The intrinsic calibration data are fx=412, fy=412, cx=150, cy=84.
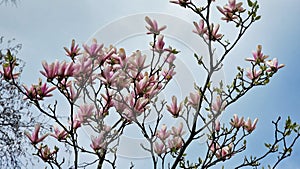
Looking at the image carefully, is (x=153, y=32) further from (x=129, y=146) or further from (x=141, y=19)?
(x=129, y=146)

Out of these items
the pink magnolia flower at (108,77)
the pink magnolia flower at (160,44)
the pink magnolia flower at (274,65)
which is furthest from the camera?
the pink magnolia flower at (274,65)

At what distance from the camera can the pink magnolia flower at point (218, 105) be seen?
1710 millimetres

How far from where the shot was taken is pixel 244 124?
1.82 metres

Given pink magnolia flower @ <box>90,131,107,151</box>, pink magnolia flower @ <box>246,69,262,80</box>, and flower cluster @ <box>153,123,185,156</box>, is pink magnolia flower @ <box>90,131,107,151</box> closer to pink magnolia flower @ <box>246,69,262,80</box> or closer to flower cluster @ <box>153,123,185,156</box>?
flower cluster @ <box>153,123,185,156</box>

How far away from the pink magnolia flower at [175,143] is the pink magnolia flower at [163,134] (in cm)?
3

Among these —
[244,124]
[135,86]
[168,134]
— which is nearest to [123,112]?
[135,86]

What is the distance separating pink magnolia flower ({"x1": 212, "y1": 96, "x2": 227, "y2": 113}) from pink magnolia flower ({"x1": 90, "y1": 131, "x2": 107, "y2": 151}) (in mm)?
483

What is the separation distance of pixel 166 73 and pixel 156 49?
0.16 metres

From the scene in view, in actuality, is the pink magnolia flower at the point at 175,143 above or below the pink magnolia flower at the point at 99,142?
above

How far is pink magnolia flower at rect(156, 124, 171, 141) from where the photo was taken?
1.67 metres

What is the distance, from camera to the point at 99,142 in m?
1.54

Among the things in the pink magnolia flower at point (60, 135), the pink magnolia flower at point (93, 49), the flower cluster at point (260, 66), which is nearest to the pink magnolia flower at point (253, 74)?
the flower cluster at point (260, 66)

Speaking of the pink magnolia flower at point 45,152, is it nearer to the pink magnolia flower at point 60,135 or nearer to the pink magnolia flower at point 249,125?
the pink magnolia flower at point 60,135

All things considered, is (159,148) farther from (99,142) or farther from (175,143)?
(99,142)
